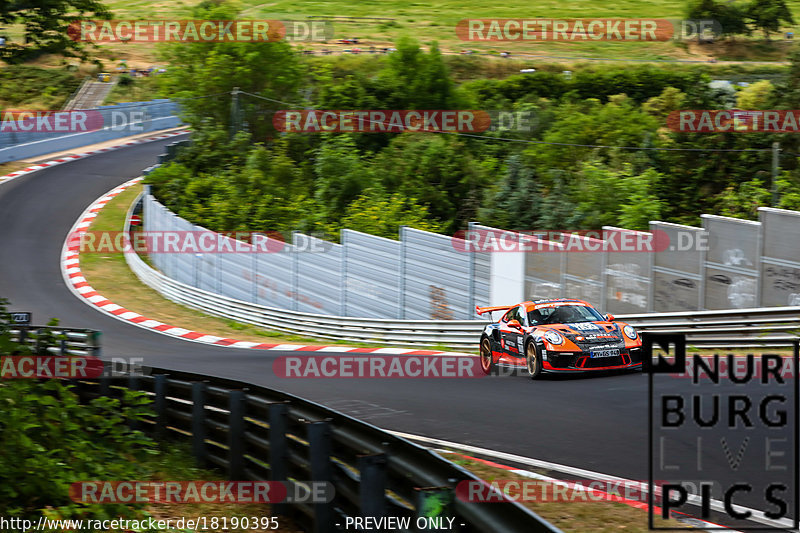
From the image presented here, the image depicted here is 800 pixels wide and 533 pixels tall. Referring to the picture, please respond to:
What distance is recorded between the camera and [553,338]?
14148 millimetres

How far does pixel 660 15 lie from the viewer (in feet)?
311

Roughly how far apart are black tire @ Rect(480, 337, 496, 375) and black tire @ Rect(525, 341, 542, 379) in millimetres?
1200

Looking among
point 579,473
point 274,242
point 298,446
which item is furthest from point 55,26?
point 274,242

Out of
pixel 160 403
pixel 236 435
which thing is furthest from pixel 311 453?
pixel 160 403

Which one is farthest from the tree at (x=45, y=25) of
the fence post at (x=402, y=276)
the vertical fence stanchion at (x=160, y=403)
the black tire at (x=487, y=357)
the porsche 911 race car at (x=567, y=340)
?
the fence post at (x=402, y=276)

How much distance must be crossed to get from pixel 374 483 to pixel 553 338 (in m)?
8.72

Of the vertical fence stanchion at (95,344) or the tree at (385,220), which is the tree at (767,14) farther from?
the vertical fence stanchion at (95,344)

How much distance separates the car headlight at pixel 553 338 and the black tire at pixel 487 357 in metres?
1.83

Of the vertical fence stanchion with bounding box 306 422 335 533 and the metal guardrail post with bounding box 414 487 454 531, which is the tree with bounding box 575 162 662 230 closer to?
the vertical fence stanchion with bounding box 306 422 335 533

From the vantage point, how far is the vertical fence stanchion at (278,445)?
7352 millimetres

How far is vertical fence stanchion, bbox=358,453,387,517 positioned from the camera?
579 centimetres

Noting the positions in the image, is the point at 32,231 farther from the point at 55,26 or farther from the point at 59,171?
the point at 55,26

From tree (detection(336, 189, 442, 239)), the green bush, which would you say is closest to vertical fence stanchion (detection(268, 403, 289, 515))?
the green bush

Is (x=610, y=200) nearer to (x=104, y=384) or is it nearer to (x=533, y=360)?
(x=533, y=360)
